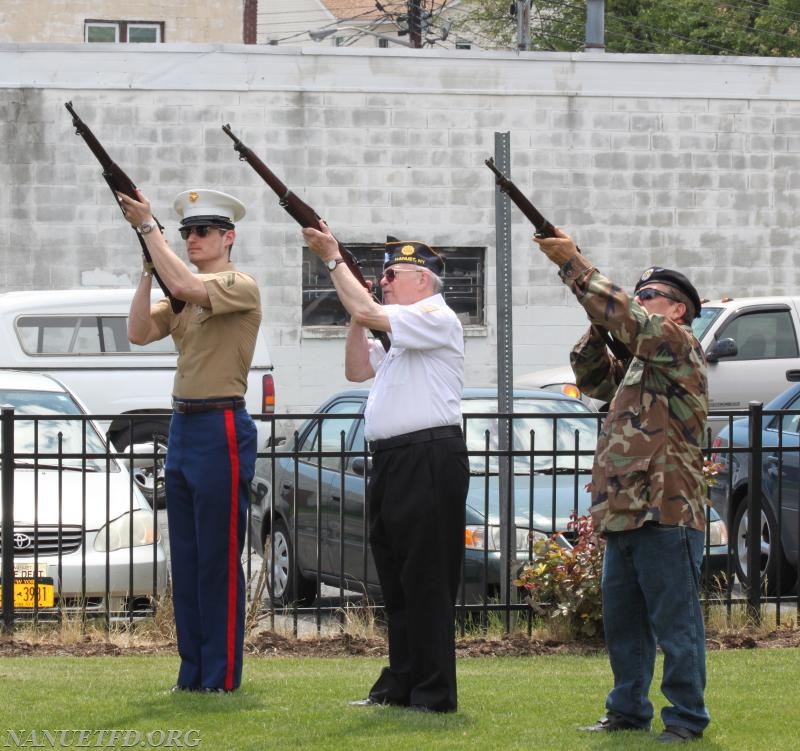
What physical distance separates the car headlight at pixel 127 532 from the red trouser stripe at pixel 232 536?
86.7 inches

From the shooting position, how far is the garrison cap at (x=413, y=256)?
597 centimetres

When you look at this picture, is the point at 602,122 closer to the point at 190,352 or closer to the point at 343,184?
the point at 343,184

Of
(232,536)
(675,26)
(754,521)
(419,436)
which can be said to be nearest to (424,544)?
(419,436)

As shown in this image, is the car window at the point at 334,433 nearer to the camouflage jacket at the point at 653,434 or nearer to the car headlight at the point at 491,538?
the car headlight at the point at 491,538

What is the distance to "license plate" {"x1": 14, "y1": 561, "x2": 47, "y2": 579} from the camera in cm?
837

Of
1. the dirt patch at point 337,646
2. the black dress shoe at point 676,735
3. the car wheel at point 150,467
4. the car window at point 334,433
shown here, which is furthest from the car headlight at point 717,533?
the black dress shoe at point 676,735

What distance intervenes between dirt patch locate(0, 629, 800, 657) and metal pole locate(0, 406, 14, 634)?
16 centimetres

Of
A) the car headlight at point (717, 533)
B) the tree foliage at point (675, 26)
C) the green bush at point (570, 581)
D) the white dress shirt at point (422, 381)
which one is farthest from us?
the tree foliage at point (675, 26)

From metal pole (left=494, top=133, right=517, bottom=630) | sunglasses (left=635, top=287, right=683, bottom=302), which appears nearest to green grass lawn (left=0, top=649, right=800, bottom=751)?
metal pole (left=494, top=133, right=517, bottom=630)

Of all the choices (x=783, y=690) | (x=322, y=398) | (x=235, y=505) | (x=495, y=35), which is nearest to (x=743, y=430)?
(x=783, y=690)

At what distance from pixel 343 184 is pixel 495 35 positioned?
22616 millimetres

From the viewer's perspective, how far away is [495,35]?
4094 centimetres

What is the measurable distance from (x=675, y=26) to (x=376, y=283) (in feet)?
69.0

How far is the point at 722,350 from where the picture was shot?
15.5 metres
